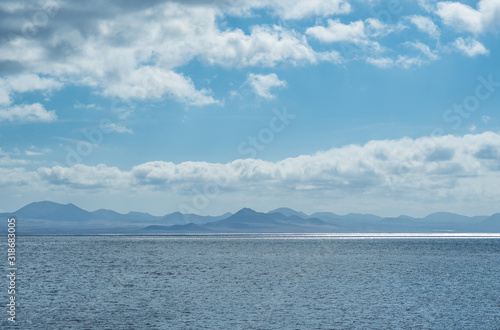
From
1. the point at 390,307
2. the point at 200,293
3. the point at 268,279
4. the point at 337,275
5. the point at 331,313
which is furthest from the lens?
the point at 337,275

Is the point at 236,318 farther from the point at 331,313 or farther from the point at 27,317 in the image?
the point at 27,317

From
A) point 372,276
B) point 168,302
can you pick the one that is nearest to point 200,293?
point 168,302

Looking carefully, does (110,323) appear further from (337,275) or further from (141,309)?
(337,275)

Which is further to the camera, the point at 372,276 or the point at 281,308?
the point at 372,276

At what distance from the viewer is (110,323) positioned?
4844 cm

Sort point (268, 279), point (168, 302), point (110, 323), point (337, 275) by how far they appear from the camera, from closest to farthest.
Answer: point (110, 323)
point (168, 302)
point (268, 279)
point (337, 275)

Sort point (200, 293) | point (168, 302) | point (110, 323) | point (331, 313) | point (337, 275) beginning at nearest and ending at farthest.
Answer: point (110, 323) → point (331, 313) → point (168, 302) → point (200, 293) → point (337, 275)

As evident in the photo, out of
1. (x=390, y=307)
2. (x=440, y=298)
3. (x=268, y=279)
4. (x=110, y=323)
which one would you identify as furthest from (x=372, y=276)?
(x=110, y=323)

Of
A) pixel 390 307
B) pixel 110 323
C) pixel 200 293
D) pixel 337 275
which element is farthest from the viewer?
pixel 337 275

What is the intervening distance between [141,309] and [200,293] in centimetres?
1381

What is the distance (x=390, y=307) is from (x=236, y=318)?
17.8 metres

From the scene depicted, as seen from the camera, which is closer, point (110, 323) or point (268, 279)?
point (110, 323)

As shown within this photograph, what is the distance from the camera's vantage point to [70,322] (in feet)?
160

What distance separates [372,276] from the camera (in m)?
91.6
